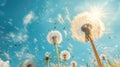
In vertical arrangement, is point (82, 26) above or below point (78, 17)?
below

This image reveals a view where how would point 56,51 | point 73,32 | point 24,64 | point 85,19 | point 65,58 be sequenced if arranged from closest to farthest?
point 56,51 < point 85,19 < point 73,32 < point 65,58 < point 24,64

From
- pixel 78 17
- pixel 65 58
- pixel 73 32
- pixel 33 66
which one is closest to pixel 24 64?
pixel 33 66

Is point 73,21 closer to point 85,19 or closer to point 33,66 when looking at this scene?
point 85,19

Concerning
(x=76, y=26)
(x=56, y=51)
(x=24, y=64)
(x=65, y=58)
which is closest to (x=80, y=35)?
(x=76, y=26)

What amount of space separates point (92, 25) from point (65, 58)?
484 centimetres

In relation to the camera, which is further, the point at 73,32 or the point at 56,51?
the point at 73,32

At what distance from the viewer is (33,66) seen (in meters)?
15.3

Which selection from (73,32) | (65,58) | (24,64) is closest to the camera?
(73,32)

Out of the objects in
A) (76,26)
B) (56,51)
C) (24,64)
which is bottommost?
(56,51)

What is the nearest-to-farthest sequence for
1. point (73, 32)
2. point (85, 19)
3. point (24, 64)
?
point (85, 19)
point (73, 32)
point (24, 64)

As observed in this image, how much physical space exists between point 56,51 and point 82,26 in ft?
6.50

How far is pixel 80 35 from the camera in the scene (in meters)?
11.5

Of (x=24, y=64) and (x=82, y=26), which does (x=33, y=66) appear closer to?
(x=24, y=64)

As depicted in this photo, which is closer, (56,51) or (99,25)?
(56,51)
